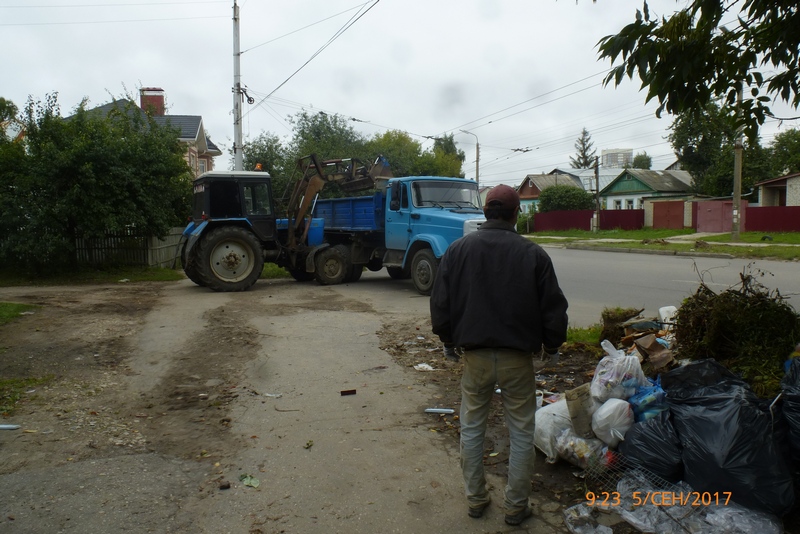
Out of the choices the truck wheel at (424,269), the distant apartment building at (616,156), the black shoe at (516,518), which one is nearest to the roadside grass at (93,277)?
the truck wheel at (424,269)

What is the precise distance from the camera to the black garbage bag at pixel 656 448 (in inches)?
142

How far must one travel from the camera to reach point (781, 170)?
46.6 m

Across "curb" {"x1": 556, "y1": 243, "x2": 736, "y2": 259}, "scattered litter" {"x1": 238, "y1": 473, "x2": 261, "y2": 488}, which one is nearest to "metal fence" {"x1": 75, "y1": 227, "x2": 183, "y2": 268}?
"scattered litter" {"x1": 238, "y1": 473, "x2": 261, "y2": 488}

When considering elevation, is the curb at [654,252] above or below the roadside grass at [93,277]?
above

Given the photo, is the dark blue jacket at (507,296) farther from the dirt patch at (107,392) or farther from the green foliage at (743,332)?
the dirt patch at (107,392)

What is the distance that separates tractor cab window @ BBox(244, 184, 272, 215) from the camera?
14414mm

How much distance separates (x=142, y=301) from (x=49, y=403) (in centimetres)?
704

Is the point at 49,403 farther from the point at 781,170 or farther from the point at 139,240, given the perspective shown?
the point at 781,170

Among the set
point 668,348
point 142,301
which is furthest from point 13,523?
point 142,301

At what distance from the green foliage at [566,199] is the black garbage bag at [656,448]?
47.0 meters

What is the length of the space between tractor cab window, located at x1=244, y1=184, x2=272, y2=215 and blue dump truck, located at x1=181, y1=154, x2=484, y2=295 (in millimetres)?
23

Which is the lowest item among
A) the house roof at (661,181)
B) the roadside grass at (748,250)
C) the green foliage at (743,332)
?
the roadside grass at (748,250)

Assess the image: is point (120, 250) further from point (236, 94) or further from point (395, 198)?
point (395, 198)

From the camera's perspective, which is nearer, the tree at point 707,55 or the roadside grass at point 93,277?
the tree at point 707,55
